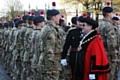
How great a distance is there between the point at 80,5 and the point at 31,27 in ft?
72.5

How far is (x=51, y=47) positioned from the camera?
5.78 m

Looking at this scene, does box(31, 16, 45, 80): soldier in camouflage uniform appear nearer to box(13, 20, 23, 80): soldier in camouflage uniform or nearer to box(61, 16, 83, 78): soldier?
box(61, 16, 83, 78): soldier

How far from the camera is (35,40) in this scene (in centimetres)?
683

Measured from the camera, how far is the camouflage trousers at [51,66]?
229 inches

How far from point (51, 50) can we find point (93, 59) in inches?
58.2

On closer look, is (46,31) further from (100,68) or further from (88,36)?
(100,68)

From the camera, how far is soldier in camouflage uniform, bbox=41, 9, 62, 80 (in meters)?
5.78

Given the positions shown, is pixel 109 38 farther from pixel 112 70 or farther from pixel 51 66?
pixel 51 66

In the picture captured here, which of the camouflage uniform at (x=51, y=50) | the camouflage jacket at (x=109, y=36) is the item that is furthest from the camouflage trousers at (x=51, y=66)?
the camouflage jacket at (x=109, y=36)

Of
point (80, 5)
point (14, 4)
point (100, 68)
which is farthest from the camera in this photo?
point (14, 4)

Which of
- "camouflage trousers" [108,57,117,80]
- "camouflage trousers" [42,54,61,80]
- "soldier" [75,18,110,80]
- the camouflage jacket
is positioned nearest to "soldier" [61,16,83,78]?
"camouflage trousers" [42,54,61,80]

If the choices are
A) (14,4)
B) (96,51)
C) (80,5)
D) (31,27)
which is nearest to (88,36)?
(96,51)

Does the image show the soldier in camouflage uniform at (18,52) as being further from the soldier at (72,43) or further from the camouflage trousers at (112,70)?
the camouflage trousers at (112,70)

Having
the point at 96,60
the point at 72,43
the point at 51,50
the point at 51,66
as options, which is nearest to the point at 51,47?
the point at 51,50
